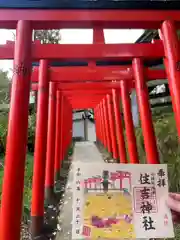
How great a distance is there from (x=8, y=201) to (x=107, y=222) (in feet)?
2.78

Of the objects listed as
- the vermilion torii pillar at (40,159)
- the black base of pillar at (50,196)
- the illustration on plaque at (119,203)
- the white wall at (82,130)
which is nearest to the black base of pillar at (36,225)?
the vermilion torii pillar at (40,159)

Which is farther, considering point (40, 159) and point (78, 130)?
point (78, 130)

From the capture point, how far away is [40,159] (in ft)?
12.4

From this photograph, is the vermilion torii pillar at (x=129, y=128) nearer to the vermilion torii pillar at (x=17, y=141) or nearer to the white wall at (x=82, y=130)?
the vermilion torii pillar at (x=17, y=141)

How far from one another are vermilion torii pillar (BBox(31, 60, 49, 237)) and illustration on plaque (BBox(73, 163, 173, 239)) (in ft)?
7.22

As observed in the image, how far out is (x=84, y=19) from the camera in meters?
2.27

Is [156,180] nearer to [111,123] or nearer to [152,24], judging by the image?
[152,24]

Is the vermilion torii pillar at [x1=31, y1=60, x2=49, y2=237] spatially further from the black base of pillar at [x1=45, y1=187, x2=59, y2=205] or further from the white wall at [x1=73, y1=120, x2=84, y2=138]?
the white wall at [x1=73, y1=120, x2=84, y2=138]

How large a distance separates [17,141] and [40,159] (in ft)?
5.99

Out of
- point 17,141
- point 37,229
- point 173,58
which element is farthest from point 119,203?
point 37,229

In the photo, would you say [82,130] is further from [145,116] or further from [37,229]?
[145,116]

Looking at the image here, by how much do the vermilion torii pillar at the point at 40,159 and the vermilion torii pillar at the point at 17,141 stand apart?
5.43 ft

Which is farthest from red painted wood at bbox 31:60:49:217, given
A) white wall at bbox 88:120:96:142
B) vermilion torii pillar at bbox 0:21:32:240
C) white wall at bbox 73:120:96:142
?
white wall at bbox 73:120:96:142

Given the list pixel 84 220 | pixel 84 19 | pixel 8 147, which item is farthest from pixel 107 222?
pixel 84 19
